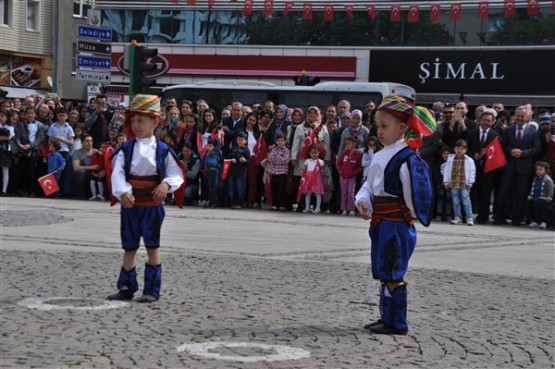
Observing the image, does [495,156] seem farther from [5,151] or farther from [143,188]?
[143,188]

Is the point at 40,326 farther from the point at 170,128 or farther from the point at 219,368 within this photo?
the point at 170,128

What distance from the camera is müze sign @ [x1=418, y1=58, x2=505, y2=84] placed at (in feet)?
145

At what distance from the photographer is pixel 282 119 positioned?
2125 cm

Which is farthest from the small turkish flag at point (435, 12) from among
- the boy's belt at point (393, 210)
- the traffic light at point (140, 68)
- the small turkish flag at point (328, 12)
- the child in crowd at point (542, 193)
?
the boy's belt at point (393, 210)

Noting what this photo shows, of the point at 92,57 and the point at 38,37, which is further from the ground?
the point at 38,37

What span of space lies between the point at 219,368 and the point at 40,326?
1528 millimetres

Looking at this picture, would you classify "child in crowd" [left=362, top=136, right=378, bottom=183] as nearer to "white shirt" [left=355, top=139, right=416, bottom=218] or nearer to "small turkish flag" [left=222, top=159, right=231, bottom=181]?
"small turkish flag" [left=222, top=159, right=231, bottom=181]

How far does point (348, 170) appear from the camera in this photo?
19.8 metres

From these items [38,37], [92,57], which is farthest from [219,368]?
[38,37]

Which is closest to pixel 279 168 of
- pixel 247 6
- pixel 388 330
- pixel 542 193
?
pixel 542 193

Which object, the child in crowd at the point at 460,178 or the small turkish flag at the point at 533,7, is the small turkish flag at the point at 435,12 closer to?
the small turkish flag at the point at 533,7

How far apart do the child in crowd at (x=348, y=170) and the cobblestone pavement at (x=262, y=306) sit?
5.00 m

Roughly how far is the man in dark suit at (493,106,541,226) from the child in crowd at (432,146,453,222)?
2.74ft

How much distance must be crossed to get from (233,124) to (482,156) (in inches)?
194
